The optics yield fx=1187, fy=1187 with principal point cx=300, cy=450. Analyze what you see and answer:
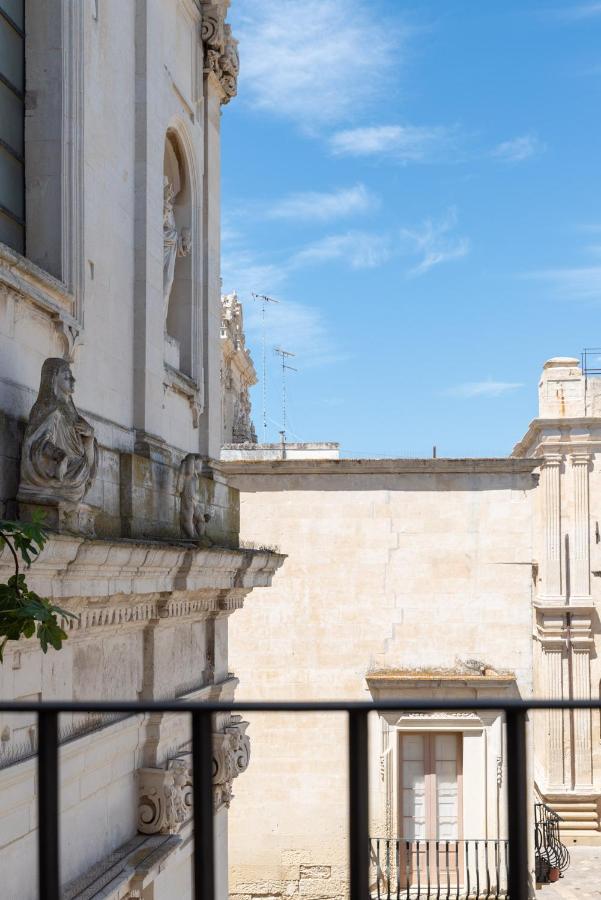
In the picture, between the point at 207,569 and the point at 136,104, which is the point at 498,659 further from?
the point at 136,104

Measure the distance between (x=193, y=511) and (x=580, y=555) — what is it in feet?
61.1

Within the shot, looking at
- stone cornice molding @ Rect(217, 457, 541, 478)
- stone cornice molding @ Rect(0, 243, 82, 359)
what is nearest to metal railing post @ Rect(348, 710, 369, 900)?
stone cornice molding @ Rect(0, 243, 82, 359)

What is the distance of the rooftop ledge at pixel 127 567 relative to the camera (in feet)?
21.3

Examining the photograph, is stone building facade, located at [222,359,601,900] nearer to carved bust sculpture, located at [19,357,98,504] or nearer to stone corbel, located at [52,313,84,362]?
stone corbel, located at [52,313,84,362]

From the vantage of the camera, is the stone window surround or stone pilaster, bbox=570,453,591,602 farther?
stone pilaster, bbox=570,453,591,602

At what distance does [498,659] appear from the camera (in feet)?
57.0

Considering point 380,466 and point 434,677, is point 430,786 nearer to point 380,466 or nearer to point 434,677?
point 434,677

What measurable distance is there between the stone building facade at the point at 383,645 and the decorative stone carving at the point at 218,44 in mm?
6056

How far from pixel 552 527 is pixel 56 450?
22.2 m

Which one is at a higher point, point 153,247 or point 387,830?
point 153,247

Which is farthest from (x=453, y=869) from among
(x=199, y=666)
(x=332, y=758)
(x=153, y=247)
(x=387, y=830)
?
(x=153, y=247)

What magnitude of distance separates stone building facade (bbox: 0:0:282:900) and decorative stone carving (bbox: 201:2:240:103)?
22cm

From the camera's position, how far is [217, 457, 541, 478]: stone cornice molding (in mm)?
17547

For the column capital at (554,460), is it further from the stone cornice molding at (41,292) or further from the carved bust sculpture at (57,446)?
the carved bust sculpture at (57,446)
